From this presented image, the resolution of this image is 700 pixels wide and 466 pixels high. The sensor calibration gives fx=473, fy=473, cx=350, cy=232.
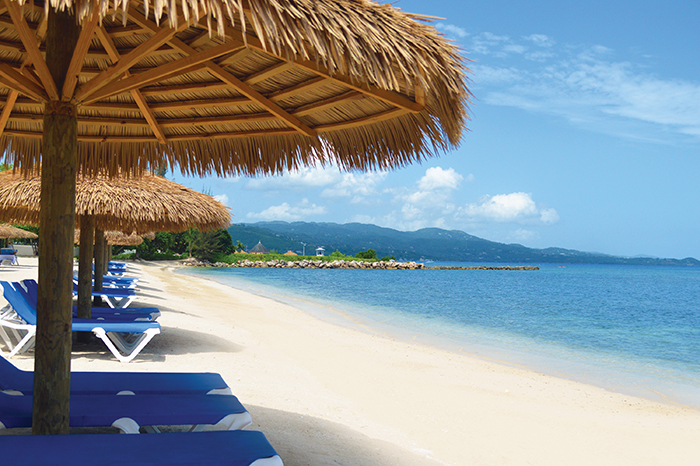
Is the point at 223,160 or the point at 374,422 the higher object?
the point at 223,160

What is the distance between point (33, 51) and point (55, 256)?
2.76ft

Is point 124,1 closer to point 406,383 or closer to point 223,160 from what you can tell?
point 223,160

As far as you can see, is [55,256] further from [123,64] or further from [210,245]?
[210,245]

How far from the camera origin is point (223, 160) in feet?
11.6

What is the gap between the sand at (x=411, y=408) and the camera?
139 inches

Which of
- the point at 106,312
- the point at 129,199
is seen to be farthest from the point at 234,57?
the point at 106,312

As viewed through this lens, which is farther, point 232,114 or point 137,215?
point 137,215

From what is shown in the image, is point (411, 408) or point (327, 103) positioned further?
point (411, 408)

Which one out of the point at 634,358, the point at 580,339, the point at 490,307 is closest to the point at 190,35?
the point at 634,358

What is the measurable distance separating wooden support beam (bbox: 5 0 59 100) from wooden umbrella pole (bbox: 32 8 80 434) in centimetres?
5

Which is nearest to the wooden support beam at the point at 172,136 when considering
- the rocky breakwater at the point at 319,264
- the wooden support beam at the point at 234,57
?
the wooden support beam at the point at 234,57

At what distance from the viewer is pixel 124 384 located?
112 inches

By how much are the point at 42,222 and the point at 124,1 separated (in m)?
1.19

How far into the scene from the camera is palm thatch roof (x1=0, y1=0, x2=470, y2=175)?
5.64 ft
